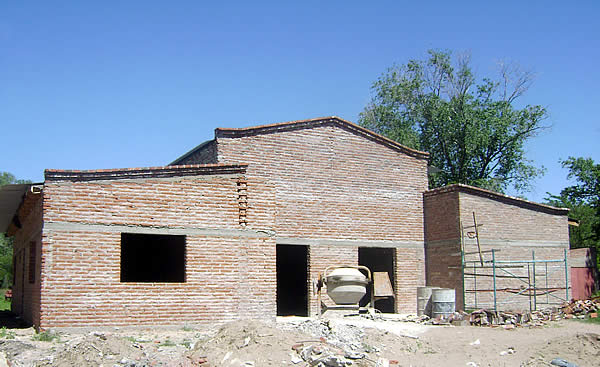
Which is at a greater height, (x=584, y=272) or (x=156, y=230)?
(x=156, y=230)

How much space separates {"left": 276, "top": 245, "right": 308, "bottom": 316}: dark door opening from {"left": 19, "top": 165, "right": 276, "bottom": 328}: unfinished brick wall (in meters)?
6.91

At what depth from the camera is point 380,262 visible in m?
22.8

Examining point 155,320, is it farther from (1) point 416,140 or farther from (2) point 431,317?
(1) point 416,140

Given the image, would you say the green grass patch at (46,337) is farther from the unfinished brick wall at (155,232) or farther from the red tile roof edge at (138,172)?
the red tile roof edge at (138,172)

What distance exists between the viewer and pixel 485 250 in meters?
21.2

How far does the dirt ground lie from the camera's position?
12484mm

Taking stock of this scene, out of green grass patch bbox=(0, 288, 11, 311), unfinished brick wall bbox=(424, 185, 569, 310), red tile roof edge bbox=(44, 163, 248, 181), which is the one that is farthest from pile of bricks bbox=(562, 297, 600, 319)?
green grass patch bbox=(0, 288, 11, 311)

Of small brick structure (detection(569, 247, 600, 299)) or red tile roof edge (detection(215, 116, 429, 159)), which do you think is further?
small brick structure (detection(569, 247, 600, 299))

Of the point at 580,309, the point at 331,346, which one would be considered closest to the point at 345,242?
the point at 331,346

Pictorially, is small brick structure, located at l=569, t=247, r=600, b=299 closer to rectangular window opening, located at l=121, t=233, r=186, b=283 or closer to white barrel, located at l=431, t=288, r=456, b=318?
white barrel, located at l=431, t=288, r=456, b=318

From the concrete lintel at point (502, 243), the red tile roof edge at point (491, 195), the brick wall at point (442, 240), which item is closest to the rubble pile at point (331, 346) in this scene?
the brick wall at point (442, 240)

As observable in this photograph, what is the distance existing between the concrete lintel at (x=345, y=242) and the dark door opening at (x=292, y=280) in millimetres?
3227

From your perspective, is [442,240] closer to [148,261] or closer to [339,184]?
[339,184]

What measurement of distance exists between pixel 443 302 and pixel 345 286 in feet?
10.7
